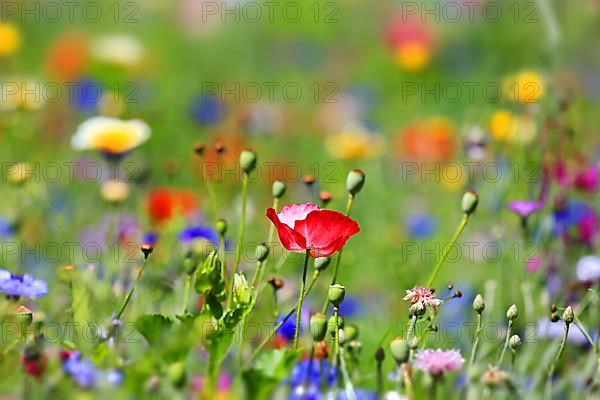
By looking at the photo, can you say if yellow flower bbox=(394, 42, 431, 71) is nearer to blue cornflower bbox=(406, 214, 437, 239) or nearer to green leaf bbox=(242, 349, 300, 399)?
blue cornflower bbox=(406, 214, 437, 239)

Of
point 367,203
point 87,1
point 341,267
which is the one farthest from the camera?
point 87,1

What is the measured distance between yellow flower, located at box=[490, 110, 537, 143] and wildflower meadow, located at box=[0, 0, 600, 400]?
1 cm

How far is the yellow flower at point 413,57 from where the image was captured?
3.39 m

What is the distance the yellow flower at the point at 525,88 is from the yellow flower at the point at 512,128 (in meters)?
0.04

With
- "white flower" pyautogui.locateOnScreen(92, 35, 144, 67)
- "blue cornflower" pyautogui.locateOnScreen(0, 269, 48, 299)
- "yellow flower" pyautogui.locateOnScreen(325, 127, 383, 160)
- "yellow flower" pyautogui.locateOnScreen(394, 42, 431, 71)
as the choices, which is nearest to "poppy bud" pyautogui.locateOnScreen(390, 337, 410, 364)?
"blue cornflower" pyautogui.locateOnScreen(0, 269, 48, 299)

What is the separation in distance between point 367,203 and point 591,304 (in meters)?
1.02

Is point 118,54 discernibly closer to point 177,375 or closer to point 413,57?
point 413,57

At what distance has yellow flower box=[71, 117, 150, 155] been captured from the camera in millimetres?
1687

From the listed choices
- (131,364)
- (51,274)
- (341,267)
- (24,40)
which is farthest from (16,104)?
(24,40)

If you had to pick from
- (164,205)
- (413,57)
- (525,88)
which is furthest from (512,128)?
(413,57)

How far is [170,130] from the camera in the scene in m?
3.07

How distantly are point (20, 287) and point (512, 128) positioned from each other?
113 centimetres

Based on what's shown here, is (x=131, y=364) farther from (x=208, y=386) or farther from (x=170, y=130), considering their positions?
(x=170, y=130)

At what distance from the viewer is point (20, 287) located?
106 cm
